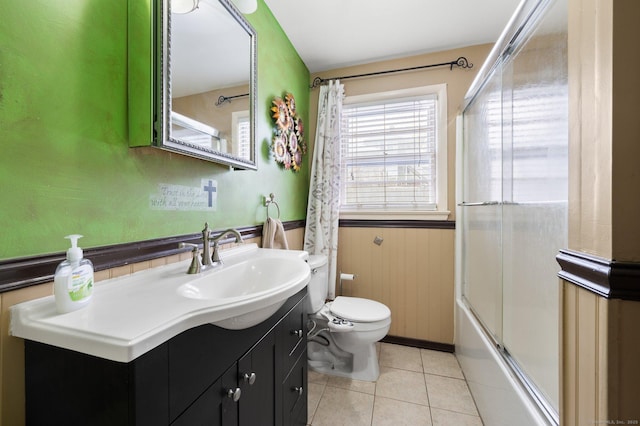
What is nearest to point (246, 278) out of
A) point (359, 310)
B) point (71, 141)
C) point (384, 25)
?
point (71, 141)

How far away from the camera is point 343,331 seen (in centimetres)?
158

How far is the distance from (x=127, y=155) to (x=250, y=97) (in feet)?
2.36

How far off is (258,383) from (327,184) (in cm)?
151

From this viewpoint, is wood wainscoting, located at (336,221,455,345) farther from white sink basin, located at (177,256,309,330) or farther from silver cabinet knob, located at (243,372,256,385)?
silver cabinet knob, located at (243,372,256,385)

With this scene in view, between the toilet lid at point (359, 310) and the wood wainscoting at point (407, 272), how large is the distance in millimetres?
323

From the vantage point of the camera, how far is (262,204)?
1.55 meters

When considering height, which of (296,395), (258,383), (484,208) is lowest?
(296,395)

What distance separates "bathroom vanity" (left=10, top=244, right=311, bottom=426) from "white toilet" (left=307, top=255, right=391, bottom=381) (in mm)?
834

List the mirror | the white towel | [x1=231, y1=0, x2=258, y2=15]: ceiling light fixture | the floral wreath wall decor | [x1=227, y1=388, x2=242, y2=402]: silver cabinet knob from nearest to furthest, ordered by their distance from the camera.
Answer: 1. [x1=227, y1=388, x2=242, y2=402]: silver cabinet knob
2. the mirror
3. [x1=231, y1=0, x2=258, y2=15]: ceiling light fixture
4. the white towel
5. the floral wreath wall decor

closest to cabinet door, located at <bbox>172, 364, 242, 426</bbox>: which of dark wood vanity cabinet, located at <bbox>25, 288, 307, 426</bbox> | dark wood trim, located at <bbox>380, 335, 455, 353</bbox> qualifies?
dark wood vanity cabinet, located at <bbox>25, 288, 307, 426</bbox>

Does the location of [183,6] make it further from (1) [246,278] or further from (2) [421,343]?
(2) [421,343]

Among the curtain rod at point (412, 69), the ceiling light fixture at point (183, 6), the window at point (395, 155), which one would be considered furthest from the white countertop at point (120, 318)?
the curtain rod at point (412, 69)

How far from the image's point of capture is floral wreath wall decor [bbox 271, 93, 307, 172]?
1674 mm

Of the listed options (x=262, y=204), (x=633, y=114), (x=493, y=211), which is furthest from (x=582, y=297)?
(x=262, y=204)
